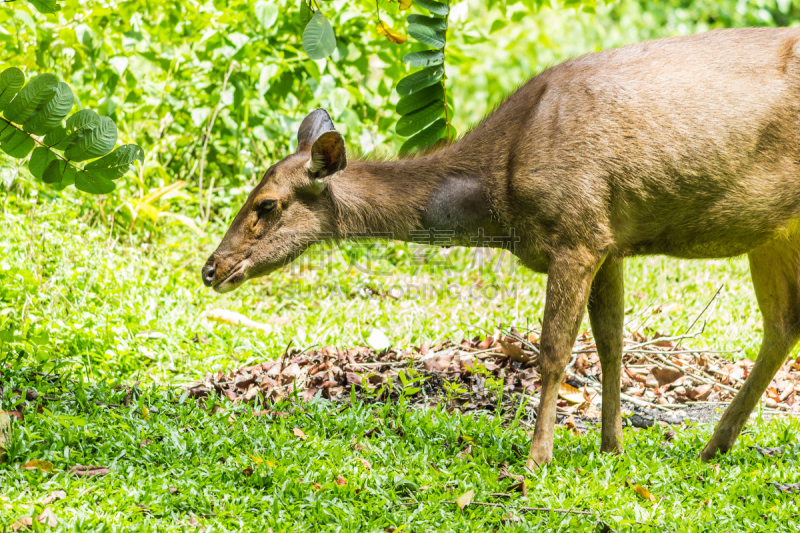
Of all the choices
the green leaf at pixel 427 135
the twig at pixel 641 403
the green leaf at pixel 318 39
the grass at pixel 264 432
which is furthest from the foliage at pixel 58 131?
the twig at pixel 641 403

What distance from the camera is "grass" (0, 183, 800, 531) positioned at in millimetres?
3553

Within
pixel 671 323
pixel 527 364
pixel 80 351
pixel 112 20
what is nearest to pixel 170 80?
pixel 112 20

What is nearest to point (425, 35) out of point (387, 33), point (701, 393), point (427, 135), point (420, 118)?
point (387, 33)

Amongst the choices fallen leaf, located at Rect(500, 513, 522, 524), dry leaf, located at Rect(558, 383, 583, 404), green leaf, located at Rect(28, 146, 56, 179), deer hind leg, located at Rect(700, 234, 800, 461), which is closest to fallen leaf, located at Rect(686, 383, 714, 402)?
dry leaf, located at Rect(558, 383, 583, 404)

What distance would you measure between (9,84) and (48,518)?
1852mm

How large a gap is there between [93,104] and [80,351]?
3.21 metres

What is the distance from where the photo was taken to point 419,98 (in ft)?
17.0

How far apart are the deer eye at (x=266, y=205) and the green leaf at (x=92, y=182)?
136 cm

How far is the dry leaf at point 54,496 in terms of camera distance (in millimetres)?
3412

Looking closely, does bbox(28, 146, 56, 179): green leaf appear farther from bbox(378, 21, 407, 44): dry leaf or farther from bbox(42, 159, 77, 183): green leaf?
bbox(378, 21, 407, 44): dry leaf

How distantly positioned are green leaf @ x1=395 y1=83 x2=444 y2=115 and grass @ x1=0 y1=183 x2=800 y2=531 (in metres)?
1.85

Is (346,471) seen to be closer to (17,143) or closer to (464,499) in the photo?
(464,499)

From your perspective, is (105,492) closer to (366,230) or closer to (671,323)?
(366,230)

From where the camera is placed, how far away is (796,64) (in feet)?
13.8
